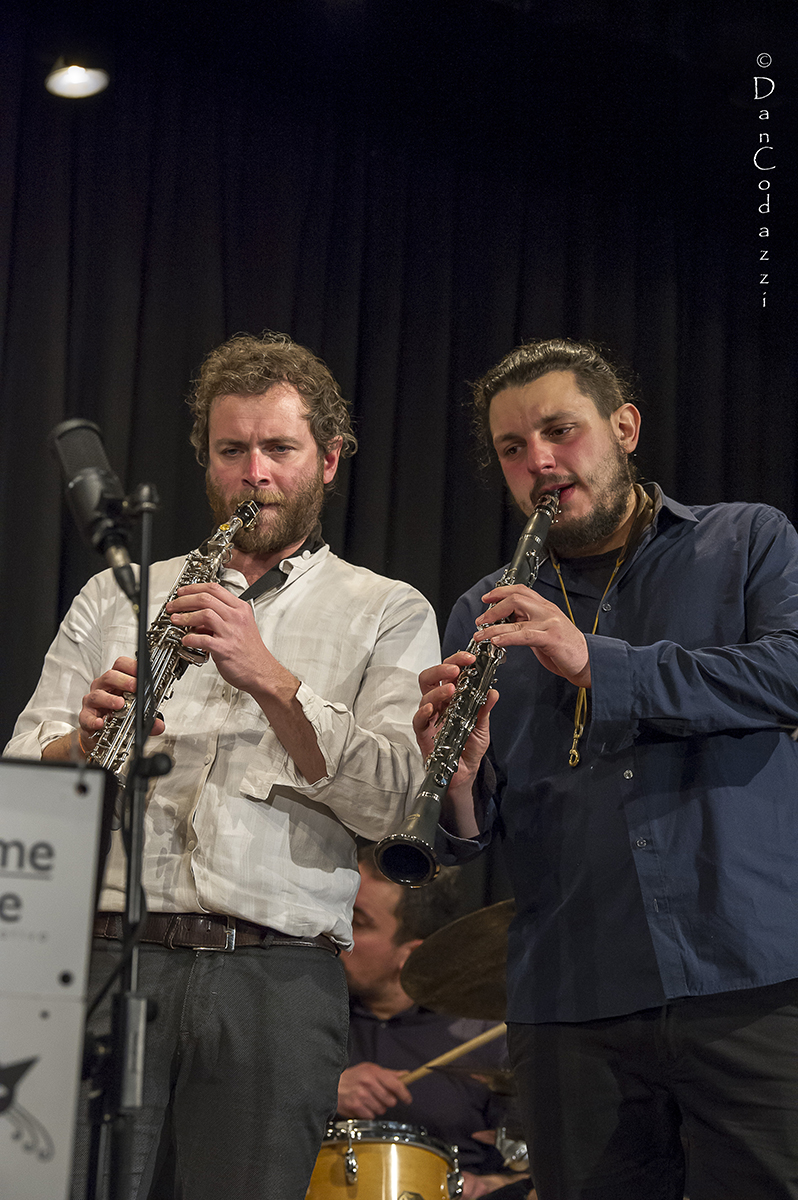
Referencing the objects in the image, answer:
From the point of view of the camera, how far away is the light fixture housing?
3.36m

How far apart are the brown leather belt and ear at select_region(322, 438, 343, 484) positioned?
935 mm

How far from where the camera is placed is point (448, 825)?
2.05m

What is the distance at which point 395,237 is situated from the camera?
3.79m

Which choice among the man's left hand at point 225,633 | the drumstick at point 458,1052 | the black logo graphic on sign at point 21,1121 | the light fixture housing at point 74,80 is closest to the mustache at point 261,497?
the man's left hand at point 225,633

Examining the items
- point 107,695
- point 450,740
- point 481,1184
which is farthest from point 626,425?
point 481,1184

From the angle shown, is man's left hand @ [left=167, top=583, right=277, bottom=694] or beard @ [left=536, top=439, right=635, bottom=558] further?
beard @ [left=536, top=439, right=635, bottom=558]

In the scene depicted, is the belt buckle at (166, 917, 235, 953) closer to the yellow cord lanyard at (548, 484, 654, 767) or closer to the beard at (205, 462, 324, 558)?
the yellow cord lanyard at (548, 484, 654, 767)

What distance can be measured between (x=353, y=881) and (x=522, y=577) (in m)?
0.60

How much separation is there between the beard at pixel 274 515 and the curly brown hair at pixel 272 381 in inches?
5.2

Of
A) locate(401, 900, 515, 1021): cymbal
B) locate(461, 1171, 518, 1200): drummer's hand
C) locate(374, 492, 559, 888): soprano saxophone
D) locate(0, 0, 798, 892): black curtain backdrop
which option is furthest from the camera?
locate(0, 0, 798, 892): black curtain backdrop

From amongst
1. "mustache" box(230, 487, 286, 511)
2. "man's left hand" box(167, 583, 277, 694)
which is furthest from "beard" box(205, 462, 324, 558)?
"man's left hand" box(167, 583, 277, 694)

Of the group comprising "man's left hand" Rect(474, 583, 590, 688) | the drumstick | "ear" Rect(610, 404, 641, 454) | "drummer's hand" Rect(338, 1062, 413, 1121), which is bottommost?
"drummer's hand" Rect(338, 1062, 413, 1121)

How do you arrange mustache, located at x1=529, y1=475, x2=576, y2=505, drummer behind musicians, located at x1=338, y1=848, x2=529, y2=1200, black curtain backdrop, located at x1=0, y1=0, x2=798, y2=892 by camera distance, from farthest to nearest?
black curtain backdrop, located at x1=0, y1=0, x2=798, y2=892, drummer behind musicians, located at x1=338, y1=848, x2=529, y2=1200, mustache, located at x1=529, y1=475, x2=576, y2=505

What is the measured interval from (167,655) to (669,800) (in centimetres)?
87
